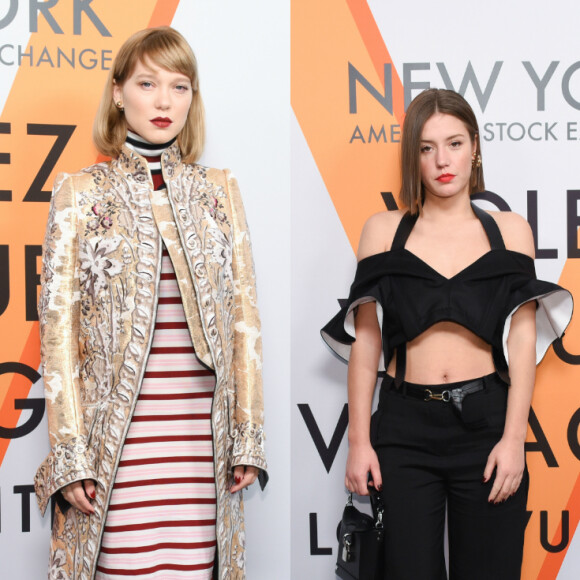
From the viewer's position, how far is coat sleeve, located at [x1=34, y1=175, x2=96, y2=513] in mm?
1668

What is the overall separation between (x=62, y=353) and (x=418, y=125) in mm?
1176

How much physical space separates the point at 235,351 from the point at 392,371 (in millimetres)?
486

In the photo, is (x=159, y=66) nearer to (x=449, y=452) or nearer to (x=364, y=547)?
(x=449, y=452)

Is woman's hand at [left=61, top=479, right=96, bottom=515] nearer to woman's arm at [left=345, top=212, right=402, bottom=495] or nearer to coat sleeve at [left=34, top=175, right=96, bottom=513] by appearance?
coat sleeve at [left=34, top=175, right=96, bottom=513]

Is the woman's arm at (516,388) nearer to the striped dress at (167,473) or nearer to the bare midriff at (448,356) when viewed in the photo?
the bare midriff at (448,356)

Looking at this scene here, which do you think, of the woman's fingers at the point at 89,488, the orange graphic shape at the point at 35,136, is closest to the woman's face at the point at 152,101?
the orange graphic shape at the point at 35,136

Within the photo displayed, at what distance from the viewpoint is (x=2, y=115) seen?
2328 millimetres

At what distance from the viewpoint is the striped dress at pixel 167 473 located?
5.62ft

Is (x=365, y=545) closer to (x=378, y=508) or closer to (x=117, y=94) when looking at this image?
(x=378, y=508)

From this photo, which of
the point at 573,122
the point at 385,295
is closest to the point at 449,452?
the point at 385,295

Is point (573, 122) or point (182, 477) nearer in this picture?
point (182, 477)

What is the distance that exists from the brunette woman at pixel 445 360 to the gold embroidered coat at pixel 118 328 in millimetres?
395

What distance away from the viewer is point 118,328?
5.68ft

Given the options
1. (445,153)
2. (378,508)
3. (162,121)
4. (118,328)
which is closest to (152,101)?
(162,121)
